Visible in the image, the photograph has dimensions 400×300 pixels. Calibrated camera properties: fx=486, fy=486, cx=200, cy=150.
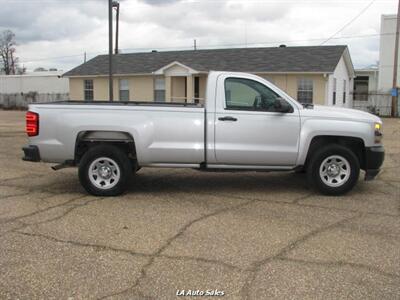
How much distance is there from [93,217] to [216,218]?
1616 mm

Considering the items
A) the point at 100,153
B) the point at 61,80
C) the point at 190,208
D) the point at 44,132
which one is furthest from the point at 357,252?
the point at 61,80

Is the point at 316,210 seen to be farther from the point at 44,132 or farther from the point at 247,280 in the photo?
the point at 44,132

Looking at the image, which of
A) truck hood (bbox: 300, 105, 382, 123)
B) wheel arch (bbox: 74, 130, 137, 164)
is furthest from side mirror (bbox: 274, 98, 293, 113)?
wheel arch (bbox: 74, 130, 137, 164)

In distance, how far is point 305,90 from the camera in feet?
90.8

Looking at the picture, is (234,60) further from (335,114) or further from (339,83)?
(335,114)

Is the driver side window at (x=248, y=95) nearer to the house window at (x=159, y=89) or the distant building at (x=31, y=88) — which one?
the house window at (x=159, y=89)

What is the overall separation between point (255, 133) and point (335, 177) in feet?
4.86

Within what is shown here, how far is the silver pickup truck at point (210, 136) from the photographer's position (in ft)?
24.3

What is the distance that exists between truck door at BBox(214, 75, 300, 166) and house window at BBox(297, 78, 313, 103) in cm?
2061

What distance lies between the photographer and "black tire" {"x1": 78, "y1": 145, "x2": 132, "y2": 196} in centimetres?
749

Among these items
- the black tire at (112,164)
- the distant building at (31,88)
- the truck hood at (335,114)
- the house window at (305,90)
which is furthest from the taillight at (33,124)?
the distant building at (31,88)

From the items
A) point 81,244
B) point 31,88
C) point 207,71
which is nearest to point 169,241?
point 81,244

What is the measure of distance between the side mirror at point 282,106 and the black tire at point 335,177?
2.79 ft

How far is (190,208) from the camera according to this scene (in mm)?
6875
